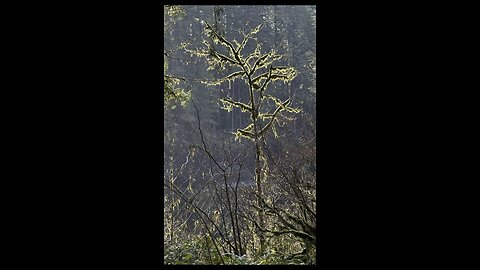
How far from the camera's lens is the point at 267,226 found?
5.95 meters
